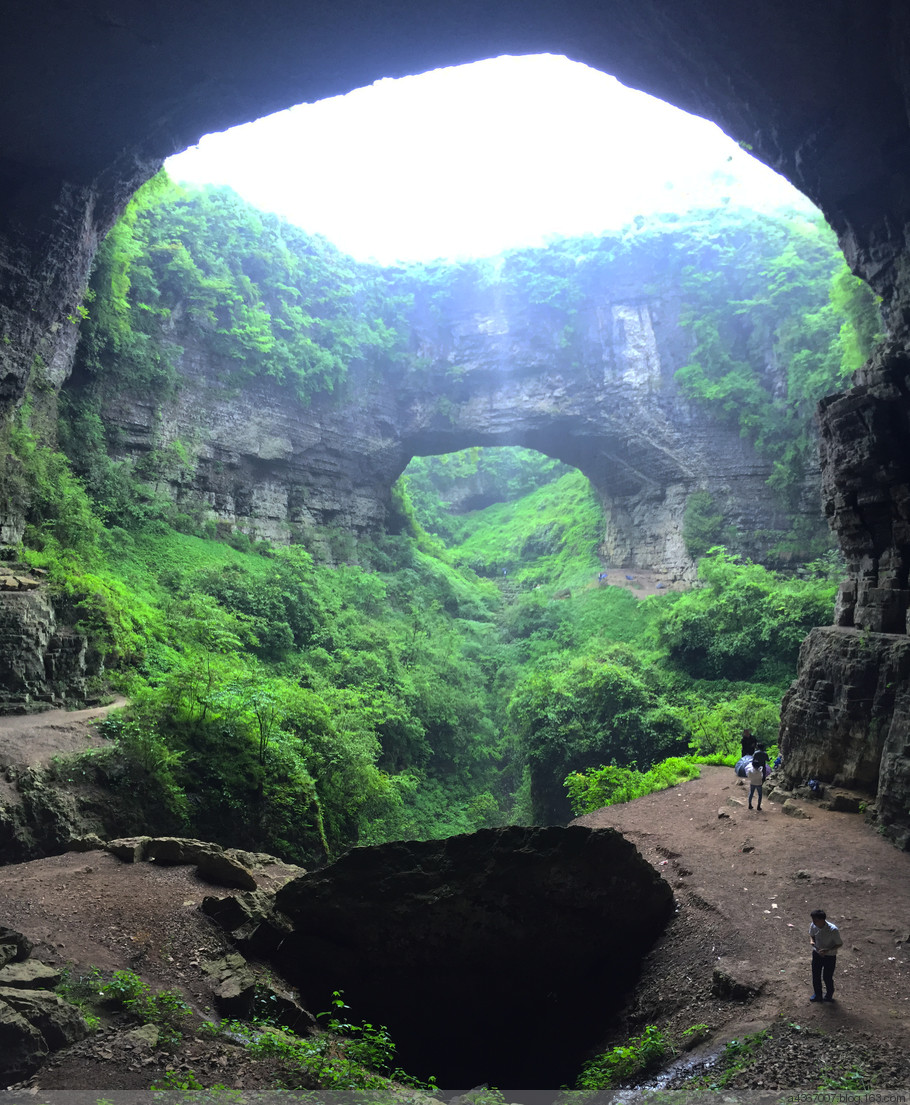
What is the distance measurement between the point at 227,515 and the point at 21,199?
14.0 metres

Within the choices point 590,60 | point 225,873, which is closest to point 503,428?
point 590,60

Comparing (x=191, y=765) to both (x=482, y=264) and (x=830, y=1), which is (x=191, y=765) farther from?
(x=482, y=264)

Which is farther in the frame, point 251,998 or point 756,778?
point 756,778

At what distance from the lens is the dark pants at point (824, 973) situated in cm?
525

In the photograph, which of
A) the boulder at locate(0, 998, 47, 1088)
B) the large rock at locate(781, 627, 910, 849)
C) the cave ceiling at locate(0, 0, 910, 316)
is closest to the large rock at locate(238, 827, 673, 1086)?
the boulder at locate(0, 998, 47, 1088)

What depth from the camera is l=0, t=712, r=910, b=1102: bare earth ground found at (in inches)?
178

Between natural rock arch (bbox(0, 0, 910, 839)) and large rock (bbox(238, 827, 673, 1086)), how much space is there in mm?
4685

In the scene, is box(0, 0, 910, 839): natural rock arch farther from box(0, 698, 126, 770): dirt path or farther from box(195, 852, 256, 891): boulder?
box(195, 852, 256, 891): boulder

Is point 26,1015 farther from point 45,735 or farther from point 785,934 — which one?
point 785,934

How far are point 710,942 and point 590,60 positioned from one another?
14.1 m

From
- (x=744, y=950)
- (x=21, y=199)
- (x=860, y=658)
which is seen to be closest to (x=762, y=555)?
(x=860, y=658)

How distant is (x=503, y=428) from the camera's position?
29.7 meters

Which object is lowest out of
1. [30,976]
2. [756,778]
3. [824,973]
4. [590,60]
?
[30,976]

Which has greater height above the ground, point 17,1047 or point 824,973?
point 824,973
